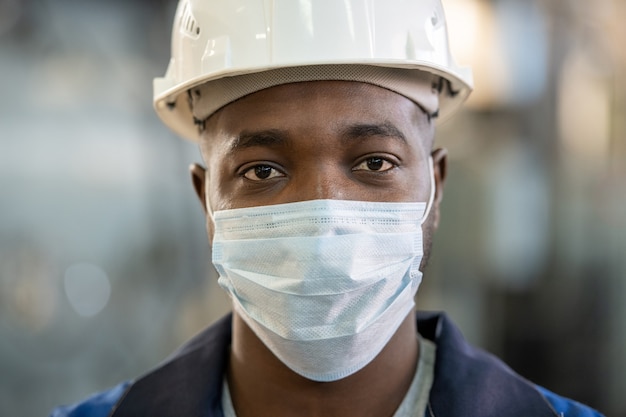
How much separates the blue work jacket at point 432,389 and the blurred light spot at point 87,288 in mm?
2436

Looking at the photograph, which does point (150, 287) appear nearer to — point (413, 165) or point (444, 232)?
point (444, 232)

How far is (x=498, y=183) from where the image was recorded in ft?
16.5

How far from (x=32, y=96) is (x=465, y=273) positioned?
3.12 meters

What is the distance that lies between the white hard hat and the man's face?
2.9 inches

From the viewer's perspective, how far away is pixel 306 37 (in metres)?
1.51

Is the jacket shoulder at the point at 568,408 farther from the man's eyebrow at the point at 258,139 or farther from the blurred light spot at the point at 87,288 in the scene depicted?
the blurred light spot at the point at 87,288

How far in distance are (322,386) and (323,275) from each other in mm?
314

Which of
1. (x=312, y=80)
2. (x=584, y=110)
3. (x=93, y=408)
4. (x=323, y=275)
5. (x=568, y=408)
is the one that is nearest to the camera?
(x=323, y=275)

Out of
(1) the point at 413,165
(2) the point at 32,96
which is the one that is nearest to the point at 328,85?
(1) the point at 413,165

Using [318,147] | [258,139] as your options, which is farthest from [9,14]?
[318,147]

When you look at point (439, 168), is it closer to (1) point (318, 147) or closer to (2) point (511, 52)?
(1) point (318, 147)

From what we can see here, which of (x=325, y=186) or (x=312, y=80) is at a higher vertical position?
(x=312, y=80)

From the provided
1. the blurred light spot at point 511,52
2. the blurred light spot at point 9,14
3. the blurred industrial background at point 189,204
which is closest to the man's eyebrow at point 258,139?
the blurred industrial background at point 189,204

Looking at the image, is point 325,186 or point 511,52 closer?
point 325,186
